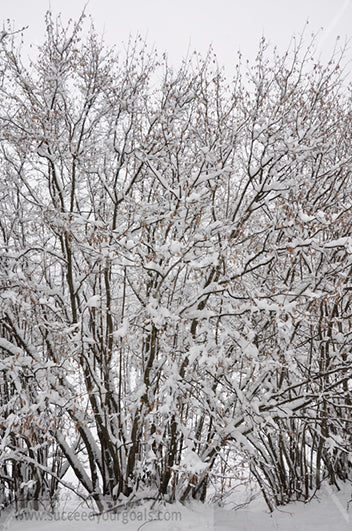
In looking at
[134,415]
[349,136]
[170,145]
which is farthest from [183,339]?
[349,136]

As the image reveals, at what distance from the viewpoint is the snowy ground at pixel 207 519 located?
4.43 m

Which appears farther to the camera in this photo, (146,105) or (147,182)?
(147,182)

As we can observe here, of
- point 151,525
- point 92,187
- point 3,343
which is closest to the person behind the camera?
point 151,525

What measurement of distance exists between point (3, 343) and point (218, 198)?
13.0 feet

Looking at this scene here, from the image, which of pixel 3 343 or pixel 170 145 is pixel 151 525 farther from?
pixel 170 145

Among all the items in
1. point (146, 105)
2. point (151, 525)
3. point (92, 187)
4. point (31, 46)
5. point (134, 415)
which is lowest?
point (151, 525)

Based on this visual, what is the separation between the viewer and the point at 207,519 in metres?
4.83

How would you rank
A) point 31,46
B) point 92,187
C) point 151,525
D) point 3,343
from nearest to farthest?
point 151,525 < point 3,343 < point 31,46 < point 92,187

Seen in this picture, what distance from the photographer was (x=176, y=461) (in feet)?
18.1

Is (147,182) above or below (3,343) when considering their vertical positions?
above

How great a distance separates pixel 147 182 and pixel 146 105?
134 centimetres

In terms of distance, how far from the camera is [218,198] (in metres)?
6.32

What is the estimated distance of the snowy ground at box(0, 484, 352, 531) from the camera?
4.43 m

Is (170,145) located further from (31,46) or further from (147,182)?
(31,46)
